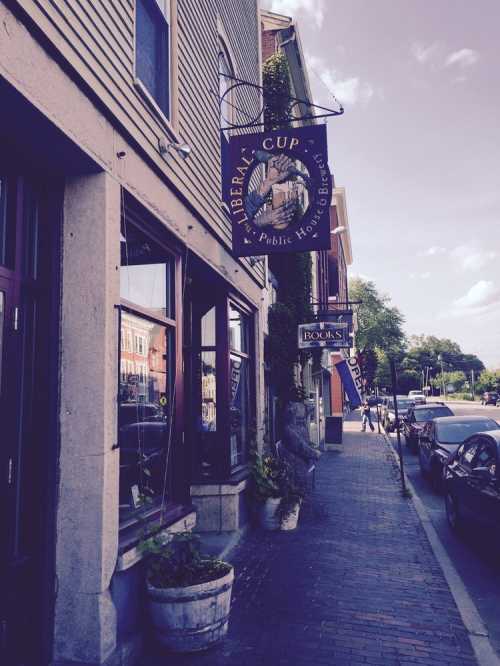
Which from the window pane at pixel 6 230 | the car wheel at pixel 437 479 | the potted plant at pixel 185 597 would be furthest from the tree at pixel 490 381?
the window pane at pixel 6 230

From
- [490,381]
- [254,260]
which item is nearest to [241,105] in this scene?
[254,260]

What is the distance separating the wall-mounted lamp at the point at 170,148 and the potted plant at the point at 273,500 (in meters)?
4.55

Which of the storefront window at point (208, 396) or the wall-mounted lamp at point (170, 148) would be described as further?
the storefront window at point (208, 396)

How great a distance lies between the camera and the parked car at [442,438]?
37.5 ft

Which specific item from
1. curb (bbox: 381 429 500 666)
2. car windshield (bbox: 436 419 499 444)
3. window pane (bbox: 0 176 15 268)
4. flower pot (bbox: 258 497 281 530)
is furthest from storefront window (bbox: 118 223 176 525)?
car windshield (bbox: 436 419 499 444)

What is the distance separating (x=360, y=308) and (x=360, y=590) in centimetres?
6192

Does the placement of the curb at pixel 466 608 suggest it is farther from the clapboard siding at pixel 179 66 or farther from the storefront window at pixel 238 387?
the clapboard siding at pixel 179 66

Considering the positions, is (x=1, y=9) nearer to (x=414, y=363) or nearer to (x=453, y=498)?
(x=453, y=498)

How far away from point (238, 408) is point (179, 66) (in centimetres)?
496

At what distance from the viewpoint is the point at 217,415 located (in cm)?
789

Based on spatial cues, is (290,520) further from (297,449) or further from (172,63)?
(172,63)

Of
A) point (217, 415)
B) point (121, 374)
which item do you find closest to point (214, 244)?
point (217, 415)

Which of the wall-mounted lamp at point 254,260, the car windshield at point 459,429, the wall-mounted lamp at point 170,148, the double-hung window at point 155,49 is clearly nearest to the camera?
the wall-mounted lamp at point 170,148

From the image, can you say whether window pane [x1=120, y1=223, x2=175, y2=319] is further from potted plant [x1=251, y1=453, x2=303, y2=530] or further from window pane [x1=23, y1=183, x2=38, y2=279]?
potted plant [x1=251, y1=453, x2=303, y2=530]
